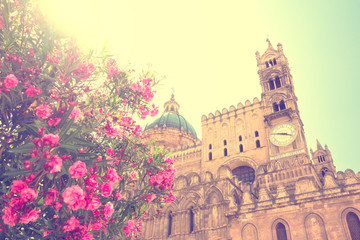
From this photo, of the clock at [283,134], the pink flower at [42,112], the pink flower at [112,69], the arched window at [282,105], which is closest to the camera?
the pink flower at [42,112]

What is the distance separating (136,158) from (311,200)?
1291 cm

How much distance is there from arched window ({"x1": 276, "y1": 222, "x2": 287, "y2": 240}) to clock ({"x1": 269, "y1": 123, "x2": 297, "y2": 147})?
47.9 feet

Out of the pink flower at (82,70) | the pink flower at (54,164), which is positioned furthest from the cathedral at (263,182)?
the pink flower at (54,164)

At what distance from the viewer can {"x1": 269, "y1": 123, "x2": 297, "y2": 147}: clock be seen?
29.2m

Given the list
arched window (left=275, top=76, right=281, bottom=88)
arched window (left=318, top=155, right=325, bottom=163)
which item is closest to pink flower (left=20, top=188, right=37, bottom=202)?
arched window (left=275, top=76, right=281, bottom=88)

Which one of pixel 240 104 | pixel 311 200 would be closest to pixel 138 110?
pixel 311 200

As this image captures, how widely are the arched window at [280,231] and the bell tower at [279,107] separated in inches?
484

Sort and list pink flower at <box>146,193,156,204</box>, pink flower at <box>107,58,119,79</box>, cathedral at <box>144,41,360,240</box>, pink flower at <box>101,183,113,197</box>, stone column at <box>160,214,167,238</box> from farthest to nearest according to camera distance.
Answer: stone column at <box>160,214,167,238</box>, cathedral at <box>144,41,360,240</box>, pink flower at <box>107,58,119,79</box>, pink flower at <box>146,193,156,204</box>, pink flower at <box>101,183,113,197</box>

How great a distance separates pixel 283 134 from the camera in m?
30.0

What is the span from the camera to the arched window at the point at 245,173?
31.1m

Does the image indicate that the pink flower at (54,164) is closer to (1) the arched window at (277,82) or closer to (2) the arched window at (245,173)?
(2) the arched window at (245,173)

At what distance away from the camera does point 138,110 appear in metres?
8.54

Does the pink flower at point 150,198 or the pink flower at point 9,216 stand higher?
the pink flower at point 150,198

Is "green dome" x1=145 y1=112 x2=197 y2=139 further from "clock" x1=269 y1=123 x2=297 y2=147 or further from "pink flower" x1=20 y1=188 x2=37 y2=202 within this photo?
"pink flower" x1=20 y1=188 x2=37 y2=202
